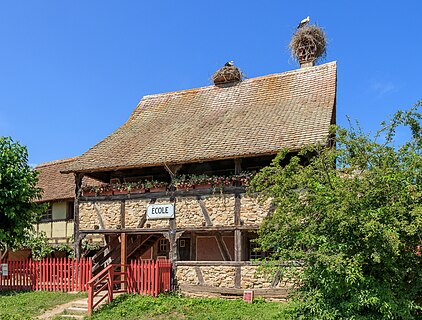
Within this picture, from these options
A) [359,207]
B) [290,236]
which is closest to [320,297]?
[290,236]

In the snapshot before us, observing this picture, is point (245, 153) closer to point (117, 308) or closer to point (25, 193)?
point (117, 308)

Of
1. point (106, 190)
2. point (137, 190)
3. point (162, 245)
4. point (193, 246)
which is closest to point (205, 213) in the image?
point (137, 190)

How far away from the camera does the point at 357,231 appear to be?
8.52 meters

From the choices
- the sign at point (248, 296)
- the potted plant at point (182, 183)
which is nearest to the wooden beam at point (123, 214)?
the potted plant at point (182, 183)

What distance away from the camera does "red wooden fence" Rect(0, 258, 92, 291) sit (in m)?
15.8

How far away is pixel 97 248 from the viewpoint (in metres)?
21.5

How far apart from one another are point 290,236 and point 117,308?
232 inches

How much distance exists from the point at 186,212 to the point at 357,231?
7.90m

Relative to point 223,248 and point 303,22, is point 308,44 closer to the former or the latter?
point 303,22

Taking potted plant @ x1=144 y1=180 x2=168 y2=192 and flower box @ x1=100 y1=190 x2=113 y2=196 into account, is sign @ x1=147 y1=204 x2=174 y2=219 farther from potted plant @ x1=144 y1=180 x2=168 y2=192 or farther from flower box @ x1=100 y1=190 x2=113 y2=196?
flower box @ x1=100 y1=190 x2=113 y2=196

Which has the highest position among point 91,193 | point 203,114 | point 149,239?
point 203,114

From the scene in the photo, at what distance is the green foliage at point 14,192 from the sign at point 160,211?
4391 mm

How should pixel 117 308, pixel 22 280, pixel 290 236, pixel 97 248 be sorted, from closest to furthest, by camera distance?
1. pixel 290 236
2. pixel 117 308
3. pixel 22 280
4. pixel 97 248

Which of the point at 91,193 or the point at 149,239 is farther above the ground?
the point at 91,193
